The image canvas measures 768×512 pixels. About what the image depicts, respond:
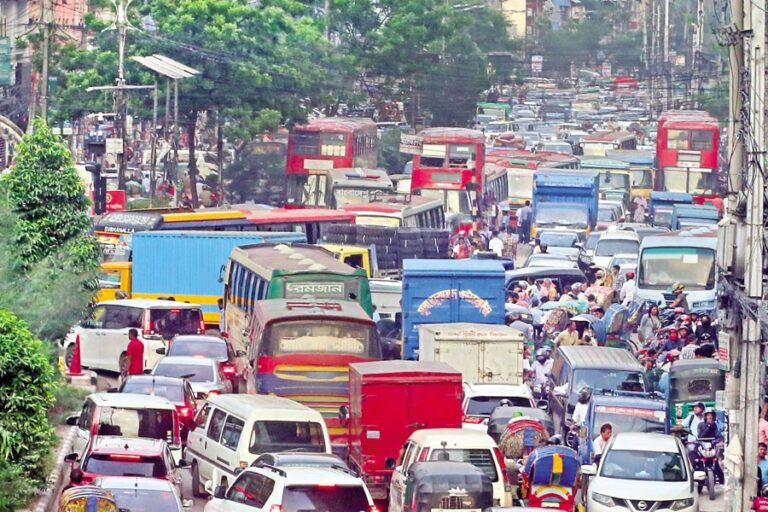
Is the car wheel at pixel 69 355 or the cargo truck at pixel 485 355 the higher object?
the cargo truck at pixel 485 355

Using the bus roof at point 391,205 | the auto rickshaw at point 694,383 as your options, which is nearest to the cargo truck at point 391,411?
the auto rickshaw at point 694,383

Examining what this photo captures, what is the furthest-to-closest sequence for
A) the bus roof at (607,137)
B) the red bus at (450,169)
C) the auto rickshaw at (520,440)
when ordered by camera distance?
the bus roof at (607,137)
the red bus at (450,169)
the auto rickshaw at (520,440)

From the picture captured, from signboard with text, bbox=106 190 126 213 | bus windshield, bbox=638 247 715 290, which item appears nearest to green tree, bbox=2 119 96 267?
bus windshield, bbox=638 247 715 290

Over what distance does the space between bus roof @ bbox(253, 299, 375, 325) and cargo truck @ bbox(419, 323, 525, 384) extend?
65.7 inches

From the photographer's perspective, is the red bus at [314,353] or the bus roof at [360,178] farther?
the bus roof at [360,178]

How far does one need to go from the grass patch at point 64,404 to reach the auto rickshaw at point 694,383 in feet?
27.8

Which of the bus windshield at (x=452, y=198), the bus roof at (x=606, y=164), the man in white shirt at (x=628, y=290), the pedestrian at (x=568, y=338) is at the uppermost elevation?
the bus roof at (x=606, y=164)

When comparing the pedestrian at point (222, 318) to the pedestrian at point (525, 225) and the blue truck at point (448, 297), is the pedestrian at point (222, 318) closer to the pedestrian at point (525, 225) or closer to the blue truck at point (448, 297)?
the blue truck at point (448, 297)

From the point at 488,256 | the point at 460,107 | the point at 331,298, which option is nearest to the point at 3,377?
the point at 331,298

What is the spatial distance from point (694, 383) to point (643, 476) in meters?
5.50

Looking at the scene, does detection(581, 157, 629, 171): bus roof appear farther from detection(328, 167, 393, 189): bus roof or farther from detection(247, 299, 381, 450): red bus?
detection(247, 299, 381, 450): red bus

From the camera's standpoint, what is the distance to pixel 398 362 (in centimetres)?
2472

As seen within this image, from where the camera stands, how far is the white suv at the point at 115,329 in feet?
110

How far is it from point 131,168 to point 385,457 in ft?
214
